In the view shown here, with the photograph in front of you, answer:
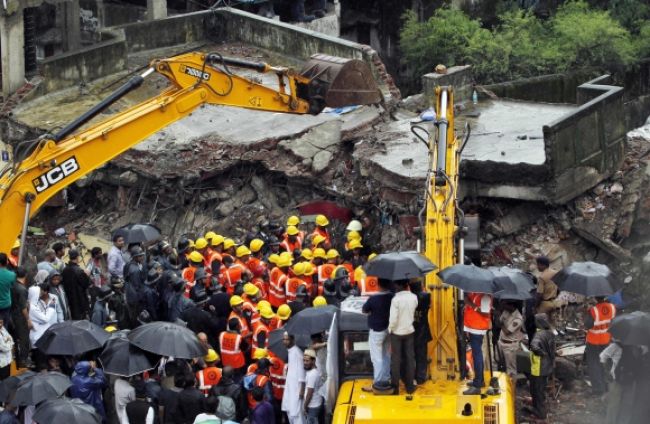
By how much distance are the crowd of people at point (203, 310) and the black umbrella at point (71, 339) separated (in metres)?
0.21

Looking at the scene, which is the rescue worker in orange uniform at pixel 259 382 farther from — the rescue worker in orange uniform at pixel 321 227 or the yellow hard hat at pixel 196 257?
the rescue worker in orange uniform at pixel 321 227

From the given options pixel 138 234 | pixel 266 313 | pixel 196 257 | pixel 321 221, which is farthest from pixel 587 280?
pixel 138 234

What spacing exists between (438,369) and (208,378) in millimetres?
3065

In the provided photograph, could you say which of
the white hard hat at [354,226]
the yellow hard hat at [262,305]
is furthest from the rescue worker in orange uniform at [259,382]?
the white hard hat at [354,226]

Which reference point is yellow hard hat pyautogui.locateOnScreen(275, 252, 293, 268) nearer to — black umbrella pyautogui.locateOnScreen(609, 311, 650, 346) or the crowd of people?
the crowd of people

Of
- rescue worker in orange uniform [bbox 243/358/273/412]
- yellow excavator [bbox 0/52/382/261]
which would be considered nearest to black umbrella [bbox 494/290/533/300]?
rescue worker in orange uniform [bbox 243/358/273/412]

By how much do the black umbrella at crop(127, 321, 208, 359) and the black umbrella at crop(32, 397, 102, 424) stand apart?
1.50m

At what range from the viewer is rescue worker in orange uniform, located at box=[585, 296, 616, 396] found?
17828 millimetres

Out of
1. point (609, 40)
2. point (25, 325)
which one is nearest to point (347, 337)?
point (25, 325)

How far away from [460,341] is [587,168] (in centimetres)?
684

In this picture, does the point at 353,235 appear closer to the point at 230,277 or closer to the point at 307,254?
the point at 307,254

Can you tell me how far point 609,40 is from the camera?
30219 millimetres

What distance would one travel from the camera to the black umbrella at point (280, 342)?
55.2ft

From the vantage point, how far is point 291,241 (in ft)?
70.2
